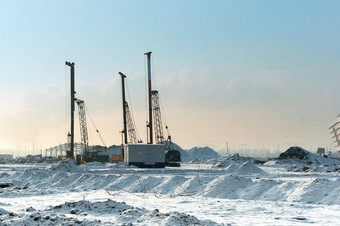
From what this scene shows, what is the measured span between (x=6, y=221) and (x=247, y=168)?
103 ft

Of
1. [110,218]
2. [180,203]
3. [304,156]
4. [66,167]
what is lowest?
[180,203]

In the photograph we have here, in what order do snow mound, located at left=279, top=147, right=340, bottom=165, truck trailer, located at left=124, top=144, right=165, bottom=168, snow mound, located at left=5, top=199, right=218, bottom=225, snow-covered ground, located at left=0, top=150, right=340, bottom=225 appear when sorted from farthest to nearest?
snow mound, located at left=279, top=147, right=340, bottom=165 → truck trailer, located at left=124, top=144, right=165, bottom=168 → snow-covered ground, located at left=0, top=150, right=340, bottom=225 → snow mound, located at left=5, top=199, right=218, bottom=225

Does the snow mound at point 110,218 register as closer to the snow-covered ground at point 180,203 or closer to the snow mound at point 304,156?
the snow-covered ground at point 180,203

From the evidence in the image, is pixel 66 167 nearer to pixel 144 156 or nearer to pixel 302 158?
pixel 144 156

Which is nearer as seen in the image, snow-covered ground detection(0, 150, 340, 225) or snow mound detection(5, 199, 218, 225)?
snow mound detection(5, 199, 218, 225)

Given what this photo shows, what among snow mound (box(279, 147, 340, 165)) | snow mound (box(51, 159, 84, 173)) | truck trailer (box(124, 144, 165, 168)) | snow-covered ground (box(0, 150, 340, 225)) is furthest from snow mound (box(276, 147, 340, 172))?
snow-covered ground (box(0, 150, 340, 225))

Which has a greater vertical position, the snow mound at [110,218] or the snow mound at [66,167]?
the snow mound at [66,167]

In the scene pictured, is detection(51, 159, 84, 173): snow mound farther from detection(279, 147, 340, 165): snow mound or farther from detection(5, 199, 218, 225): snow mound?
detection(279, 147, 340, 165): snow mound

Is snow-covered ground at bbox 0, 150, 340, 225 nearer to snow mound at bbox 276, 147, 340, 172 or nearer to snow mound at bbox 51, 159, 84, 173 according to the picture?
snow mound at bbox 51, 159, 84, 173

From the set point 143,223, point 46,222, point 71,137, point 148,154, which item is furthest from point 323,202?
point 71,137

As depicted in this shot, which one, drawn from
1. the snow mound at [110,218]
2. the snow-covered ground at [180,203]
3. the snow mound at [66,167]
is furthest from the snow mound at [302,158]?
the snow mound at [110,218]

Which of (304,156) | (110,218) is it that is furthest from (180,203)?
(304,156)

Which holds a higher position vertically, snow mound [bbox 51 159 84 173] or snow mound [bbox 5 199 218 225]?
snow mound [bbox 51 159 84 173]

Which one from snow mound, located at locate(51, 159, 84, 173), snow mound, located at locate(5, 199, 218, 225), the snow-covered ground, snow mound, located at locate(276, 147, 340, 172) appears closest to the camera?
snow mound, located at locate(5, 199, 218, 225)
